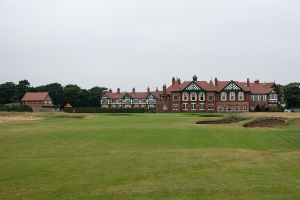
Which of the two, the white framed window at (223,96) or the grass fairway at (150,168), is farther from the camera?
the white framed window at (223,96)

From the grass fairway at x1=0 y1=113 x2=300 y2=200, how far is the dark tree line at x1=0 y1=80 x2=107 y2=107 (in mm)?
131200

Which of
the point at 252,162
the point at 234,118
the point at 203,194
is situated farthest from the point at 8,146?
the point at 234,118

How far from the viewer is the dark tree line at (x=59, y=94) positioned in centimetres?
16350

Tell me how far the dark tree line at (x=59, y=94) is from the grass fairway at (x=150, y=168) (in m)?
131

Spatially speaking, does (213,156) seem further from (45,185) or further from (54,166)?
(45,185)

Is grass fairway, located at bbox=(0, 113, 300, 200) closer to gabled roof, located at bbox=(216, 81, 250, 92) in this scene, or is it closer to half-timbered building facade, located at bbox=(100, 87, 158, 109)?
gabled roof, located at bbox=(216, 81, 250, 92)

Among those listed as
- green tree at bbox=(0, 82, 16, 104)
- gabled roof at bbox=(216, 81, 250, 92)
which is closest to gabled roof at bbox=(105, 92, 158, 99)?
green tree at bbox=(0, 82, 16, 104)

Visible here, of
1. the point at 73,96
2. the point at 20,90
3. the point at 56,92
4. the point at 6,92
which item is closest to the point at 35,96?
the point at 73,96

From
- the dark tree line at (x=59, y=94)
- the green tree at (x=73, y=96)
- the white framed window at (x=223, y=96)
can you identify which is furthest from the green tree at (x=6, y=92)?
the white framed window at (x=223, y=96)

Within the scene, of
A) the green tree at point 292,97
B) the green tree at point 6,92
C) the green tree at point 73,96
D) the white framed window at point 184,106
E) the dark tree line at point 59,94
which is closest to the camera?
the white framed window at point 184,106

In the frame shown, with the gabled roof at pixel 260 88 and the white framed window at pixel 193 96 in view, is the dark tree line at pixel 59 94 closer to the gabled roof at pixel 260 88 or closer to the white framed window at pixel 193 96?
the white framed window at pixel 193 96

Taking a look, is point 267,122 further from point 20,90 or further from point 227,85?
point 20,90

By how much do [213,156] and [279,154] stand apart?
4.22 meters

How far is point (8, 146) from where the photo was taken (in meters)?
29.5
